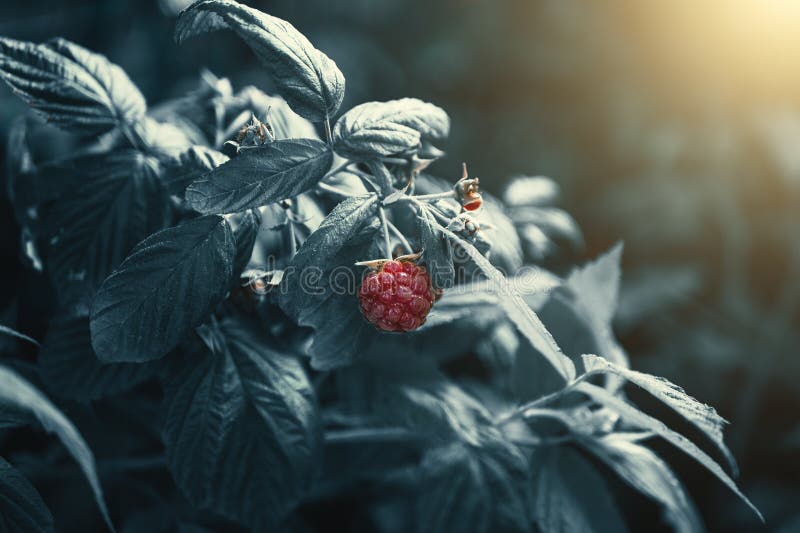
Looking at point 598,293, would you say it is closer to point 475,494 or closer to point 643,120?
point 475,494

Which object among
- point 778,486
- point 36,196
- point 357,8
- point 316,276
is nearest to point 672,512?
point 316,276

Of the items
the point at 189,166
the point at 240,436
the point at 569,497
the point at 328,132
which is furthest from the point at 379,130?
the point at 569,497

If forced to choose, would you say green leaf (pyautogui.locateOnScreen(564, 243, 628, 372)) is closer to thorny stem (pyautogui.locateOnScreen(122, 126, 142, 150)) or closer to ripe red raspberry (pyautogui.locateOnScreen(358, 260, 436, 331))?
ripe red raspberry (pyautogui.locateOnScreen(358, 260, 436, 331))

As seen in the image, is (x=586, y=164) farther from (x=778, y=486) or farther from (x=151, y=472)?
(x=151, y=472)

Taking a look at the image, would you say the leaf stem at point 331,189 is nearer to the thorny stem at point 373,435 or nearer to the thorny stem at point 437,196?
the thorny stem at point 437,196

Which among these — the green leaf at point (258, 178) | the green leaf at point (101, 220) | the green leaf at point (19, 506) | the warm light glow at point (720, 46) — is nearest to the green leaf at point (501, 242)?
the green leaf at point (258, 178)
